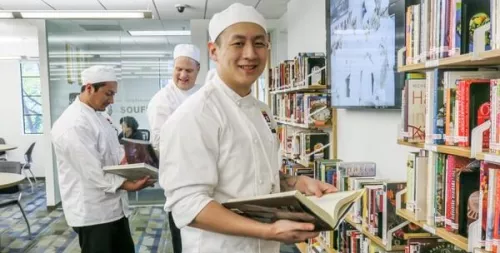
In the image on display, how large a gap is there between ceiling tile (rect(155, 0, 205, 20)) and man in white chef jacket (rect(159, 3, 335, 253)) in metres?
4.46

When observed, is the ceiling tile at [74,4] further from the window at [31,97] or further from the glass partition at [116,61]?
the window at [31,97]

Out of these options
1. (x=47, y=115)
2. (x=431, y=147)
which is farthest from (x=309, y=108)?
(x=47, y=115)

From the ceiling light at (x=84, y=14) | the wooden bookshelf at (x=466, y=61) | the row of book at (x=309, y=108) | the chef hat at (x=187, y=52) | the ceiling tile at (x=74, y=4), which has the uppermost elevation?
the ceiling tile at (x=74, y=4)

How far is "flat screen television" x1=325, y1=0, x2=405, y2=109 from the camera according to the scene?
2.26m

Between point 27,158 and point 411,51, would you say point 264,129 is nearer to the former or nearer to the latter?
point 411,51

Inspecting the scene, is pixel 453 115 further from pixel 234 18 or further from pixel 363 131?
pixel 363 131

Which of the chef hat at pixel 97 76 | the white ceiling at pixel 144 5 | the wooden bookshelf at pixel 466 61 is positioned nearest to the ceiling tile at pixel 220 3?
the white ceiling at pixel 144 5

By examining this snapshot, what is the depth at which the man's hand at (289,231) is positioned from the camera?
3.48ft

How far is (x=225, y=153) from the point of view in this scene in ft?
4.00

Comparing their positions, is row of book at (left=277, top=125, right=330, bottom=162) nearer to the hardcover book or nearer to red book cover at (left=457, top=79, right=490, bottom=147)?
red book cover at (left=457, top=79, right=490, bottom=147)

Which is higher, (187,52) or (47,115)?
(187,52)

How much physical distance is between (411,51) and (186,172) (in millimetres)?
1017

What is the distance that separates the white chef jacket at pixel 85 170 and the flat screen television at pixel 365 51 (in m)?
1.51

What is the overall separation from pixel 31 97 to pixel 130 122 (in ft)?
13.7
